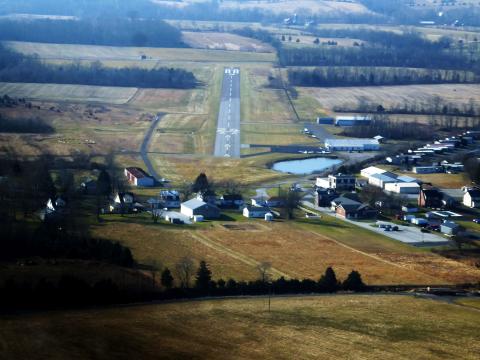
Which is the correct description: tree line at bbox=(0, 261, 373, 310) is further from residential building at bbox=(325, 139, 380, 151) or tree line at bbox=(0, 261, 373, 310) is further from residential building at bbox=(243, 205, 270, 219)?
residential building at bbox=(325, 139, 380, 151)

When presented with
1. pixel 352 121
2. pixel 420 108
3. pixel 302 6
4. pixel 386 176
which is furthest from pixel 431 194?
pixel 302 6

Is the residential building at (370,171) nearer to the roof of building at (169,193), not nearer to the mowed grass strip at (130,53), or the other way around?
the roof of building at (169,193)

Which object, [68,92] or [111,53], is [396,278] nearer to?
[68,92]

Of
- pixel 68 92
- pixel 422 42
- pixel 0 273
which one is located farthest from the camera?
pixel 422 42

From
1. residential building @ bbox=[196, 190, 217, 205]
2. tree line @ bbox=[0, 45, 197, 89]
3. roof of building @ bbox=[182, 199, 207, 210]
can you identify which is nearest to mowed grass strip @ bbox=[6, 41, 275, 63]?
tree line @ bbox=[0, 45, 197, 89]

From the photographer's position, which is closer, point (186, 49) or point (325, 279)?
point (325, 279)

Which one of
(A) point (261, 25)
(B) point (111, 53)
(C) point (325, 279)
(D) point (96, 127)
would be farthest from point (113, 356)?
(A) point (261, 25)

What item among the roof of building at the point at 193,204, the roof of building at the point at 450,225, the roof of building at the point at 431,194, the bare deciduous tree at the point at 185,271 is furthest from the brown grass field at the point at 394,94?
the bare deciduous tree at the point at 185,271
